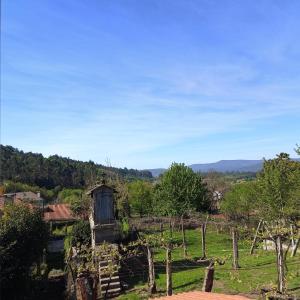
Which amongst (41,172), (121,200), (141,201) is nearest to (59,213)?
(121,200)

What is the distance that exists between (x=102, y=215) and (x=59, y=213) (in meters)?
32.7

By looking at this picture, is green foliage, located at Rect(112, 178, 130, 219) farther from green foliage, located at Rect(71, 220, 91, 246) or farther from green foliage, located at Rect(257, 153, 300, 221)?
green foliage, located at Rect(71, 220, 91, 246)

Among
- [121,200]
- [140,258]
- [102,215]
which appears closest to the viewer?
[102,215]

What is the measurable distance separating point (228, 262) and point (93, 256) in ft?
27.3

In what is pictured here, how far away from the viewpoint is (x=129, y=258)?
75.8 ft

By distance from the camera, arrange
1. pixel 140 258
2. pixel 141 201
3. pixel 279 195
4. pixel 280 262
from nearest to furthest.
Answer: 1. pixel 280 262
2. pixel 140 258
3. pixel 279 195
4. pixel 141 201

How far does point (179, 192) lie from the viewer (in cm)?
4031

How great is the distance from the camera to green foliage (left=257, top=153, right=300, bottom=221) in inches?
1054

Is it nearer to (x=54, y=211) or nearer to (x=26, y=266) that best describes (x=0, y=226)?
(x=26, y=266)

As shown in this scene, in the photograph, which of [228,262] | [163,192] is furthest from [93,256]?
[163,192]

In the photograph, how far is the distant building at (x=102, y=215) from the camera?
23.2 metres

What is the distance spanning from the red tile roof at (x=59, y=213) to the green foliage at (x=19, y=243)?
29.5 meters

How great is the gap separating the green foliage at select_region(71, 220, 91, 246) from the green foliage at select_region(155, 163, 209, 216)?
13479 mm

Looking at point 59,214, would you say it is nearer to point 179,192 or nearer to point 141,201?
point 141,201
